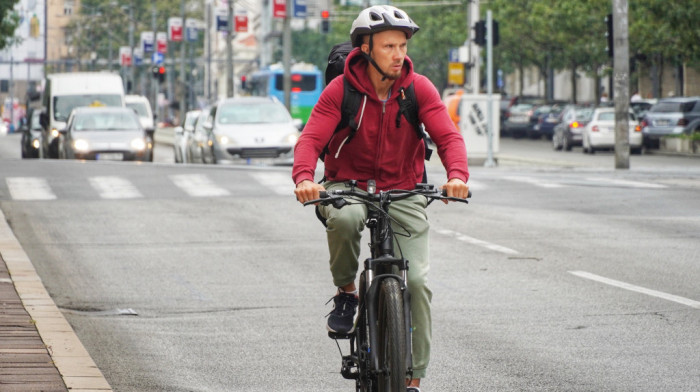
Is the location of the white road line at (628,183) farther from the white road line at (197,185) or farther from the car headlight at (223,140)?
the car headlight at (223,140)

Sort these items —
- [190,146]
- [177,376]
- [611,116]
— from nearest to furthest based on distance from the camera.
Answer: [177,376], [190,146], [611,116]

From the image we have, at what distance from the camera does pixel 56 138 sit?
115 feet

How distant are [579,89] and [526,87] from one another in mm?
12725

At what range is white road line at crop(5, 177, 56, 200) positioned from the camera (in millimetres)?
19547

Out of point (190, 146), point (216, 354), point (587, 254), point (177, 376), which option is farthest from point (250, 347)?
point (190, 146)

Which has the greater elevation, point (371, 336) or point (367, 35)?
point (367, 35)

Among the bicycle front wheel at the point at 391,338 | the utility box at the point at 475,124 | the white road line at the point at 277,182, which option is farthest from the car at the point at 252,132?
the bicycle front wheel at the point at 391,338

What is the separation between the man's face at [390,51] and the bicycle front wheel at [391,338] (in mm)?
846

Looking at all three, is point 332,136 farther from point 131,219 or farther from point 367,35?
point 131,219

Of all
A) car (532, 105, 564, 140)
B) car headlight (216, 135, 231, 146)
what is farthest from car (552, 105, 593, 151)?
car headlight (216, 135, 231, 146)

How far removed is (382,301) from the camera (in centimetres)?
555

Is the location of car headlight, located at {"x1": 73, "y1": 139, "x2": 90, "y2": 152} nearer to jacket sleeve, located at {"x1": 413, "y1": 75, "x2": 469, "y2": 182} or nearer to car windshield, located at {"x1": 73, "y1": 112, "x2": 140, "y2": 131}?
car windshield, located at {"x1": 73, "y1": 112, "x2": 140, "y2": 131}

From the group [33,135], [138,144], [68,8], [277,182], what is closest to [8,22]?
[33,135]

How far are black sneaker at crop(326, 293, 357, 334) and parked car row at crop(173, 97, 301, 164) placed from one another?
22.3 metres
